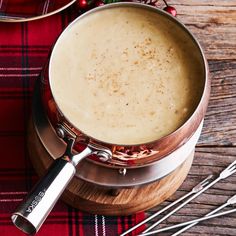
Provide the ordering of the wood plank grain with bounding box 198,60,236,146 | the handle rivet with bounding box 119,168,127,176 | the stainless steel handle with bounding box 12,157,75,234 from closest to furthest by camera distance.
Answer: the stainless steel handle with bounding box 12,157,75,234, the handle rivet with bounding box 119,168,127,176, the wood plank grain with bounding box 198,60,236,146

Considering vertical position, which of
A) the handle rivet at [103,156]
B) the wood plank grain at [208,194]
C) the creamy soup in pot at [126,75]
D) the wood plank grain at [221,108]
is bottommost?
the wood plank grain at [208,194]

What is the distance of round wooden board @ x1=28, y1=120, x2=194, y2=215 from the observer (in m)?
0.99

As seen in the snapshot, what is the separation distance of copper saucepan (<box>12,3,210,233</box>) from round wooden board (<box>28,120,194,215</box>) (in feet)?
0.24

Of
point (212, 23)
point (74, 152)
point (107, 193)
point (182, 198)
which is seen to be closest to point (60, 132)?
point (74, 152)

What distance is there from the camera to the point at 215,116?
1124mm

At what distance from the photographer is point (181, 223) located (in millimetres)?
1031

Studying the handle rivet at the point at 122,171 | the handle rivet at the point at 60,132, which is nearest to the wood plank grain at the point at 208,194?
the handle rivet at the point at 122,171

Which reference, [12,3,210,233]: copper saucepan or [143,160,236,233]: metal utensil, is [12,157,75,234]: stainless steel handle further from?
[143,160,236,233]: metal utensil

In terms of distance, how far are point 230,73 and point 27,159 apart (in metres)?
0.37

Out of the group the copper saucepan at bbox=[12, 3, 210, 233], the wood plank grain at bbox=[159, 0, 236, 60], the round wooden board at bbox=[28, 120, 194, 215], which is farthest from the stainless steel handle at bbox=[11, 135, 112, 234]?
the wood plank grain at bbox=[159, 0, 236, 60]

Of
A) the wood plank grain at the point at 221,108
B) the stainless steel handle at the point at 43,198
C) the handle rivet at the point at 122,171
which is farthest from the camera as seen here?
the wood plank grain at the point at 221,108

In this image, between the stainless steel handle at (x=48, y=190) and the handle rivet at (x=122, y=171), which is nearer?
the stainless steel handle at (x=48, y=190)

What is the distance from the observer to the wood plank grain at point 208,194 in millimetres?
1040

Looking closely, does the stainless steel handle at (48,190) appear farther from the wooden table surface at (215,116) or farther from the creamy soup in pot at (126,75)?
the wooden table surface at (215,116)
